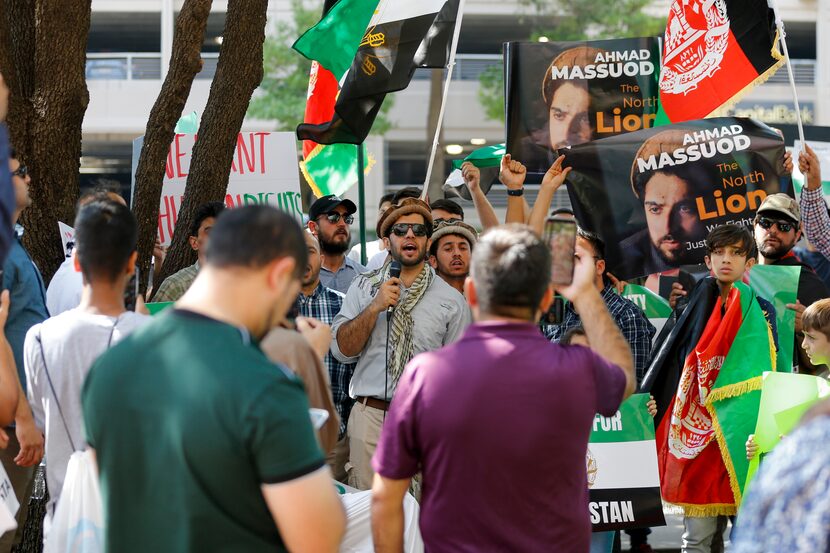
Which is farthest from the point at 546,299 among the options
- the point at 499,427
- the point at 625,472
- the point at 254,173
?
the point at 254,173

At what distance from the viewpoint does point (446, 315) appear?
6.41m

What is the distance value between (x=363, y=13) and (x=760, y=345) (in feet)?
→ 11.4

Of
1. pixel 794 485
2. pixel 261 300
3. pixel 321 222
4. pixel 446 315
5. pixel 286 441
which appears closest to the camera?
pixel 794 485

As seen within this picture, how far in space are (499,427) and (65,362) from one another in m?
1.71

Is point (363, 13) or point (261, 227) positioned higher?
point (363, 13)

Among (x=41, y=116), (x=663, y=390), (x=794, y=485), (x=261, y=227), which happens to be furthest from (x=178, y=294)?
(x=794, y=485)

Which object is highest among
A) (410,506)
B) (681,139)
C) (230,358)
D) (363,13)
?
(363,13)

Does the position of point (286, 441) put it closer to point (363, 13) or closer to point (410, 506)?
point (410, 506)

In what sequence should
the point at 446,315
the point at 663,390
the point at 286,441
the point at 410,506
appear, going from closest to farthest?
the point at 286,441 < the point at 410,506 < the point at 446,315 < the point at 663,390

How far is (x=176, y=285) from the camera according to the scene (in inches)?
261

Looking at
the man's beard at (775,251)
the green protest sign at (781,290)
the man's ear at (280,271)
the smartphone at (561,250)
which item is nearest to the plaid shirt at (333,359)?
the green protest sign at (781,290)

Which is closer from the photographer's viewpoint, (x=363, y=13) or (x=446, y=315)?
(x=446, y=315)

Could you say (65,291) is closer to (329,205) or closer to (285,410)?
(329,205)

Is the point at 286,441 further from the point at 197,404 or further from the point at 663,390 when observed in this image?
the point at 663,390
